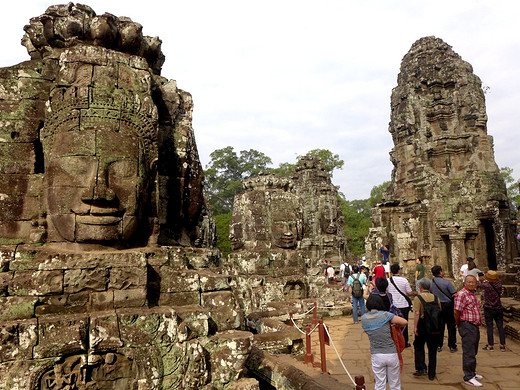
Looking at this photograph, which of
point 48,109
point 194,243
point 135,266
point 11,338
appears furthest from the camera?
point 194,243

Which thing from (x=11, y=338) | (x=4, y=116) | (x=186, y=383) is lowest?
(x=186, y=383)

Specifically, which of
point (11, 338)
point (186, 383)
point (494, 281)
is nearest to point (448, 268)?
point (494, 281)

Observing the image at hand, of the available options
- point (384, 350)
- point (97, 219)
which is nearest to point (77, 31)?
point (97, 219)

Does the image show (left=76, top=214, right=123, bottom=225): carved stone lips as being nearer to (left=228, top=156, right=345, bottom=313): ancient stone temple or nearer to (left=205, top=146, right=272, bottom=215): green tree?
(left=228, top=156, right=345, bottom=313): ancient stone temple

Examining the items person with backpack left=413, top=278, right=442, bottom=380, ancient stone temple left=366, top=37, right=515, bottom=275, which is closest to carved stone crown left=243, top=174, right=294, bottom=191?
person with backpack left=413, top=278, right=442, bottom=380

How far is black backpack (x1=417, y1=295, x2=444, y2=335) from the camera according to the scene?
15.4 feet

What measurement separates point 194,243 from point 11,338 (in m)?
2.63

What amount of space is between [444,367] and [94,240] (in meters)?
5.19

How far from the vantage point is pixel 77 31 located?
405 centimetres

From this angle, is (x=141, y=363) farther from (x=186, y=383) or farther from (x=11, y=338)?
(x=11, y=338)

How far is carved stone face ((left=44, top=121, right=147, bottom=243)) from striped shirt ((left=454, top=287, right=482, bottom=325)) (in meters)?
4.16

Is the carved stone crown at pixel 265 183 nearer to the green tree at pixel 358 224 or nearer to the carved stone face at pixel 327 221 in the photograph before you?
the carved stone face at pixel 327 221

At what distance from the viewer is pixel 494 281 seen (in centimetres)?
A: 596

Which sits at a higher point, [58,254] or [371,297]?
[58,254]
